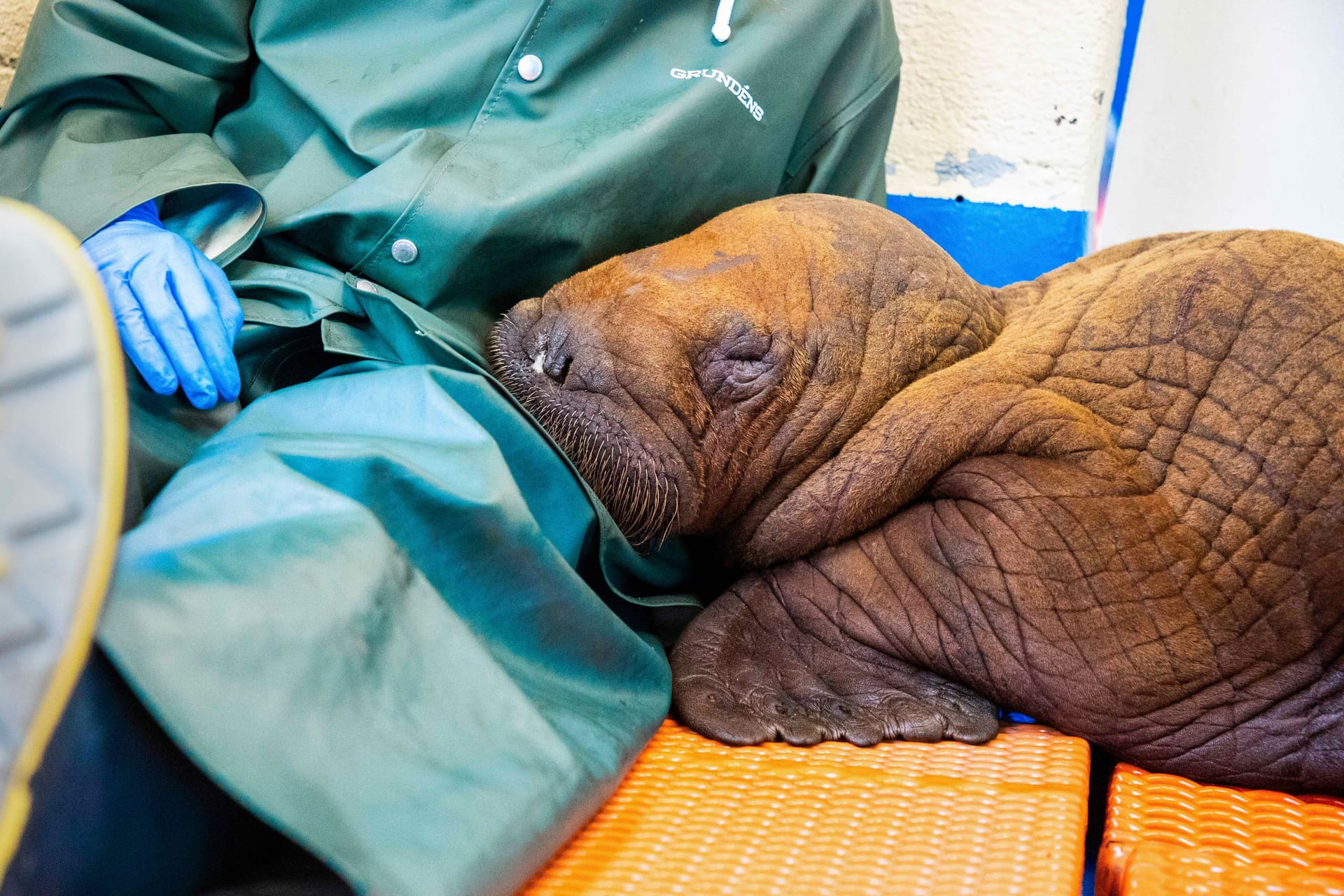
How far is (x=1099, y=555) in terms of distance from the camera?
1772 mm

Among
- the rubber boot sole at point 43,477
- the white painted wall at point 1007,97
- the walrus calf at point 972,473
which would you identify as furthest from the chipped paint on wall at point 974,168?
the rubber boot sole at point 43,477

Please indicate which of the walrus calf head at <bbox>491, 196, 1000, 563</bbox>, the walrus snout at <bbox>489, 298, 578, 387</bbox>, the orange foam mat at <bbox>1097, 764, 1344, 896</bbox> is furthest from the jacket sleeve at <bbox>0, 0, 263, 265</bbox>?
the orange foam mat at <bbox>1097, 764, 1344, 896</bbox>

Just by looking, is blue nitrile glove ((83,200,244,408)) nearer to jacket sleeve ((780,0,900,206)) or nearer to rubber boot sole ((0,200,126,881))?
rubber boot sole ((0,200,126,881))

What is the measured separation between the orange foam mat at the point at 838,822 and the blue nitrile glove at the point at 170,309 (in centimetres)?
95

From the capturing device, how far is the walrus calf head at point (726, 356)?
195 cm

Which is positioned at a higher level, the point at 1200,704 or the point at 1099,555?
the point at 1099,555

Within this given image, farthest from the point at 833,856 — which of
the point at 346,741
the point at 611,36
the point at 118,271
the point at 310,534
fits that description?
the point at 611,36

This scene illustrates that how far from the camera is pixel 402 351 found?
1933 mm

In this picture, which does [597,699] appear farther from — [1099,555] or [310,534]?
[1099,555]

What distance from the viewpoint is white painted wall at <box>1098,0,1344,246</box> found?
10.4 ft

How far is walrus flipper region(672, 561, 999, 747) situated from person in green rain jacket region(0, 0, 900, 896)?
0.38 feet

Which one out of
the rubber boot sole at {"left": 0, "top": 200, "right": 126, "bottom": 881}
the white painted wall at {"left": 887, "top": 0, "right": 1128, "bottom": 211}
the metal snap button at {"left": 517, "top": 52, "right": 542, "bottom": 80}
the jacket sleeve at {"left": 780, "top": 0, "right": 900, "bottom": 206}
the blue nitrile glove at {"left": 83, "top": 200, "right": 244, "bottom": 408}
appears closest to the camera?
the rubber boot sole at {"left": 0, "top": 200, "right": 126, "bottom": 881}

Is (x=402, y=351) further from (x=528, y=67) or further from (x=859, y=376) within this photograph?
(x=859, y=376)

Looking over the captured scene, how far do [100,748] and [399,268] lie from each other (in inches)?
43.2
